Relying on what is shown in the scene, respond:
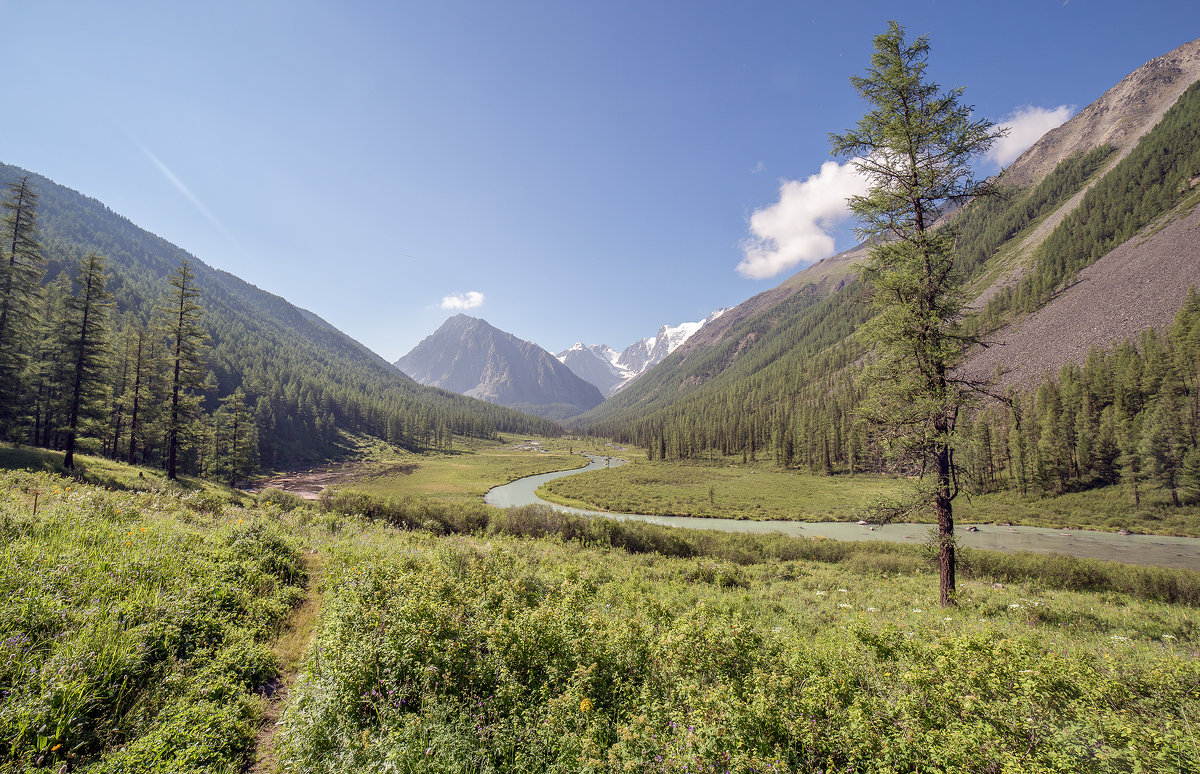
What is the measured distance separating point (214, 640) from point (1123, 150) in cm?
26479

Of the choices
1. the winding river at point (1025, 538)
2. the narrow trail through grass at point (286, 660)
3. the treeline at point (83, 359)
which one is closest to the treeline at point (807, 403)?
the winding river at point (1025, 538)

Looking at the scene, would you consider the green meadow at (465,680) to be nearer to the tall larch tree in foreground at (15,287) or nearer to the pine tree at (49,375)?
the pine tree at (49,375)

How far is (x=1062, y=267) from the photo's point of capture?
339 feet

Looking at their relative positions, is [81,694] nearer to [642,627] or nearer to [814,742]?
[642,627]

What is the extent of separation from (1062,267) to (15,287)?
184 m

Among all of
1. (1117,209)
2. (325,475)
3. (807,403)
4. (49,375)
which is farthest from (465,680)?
(1117,209)

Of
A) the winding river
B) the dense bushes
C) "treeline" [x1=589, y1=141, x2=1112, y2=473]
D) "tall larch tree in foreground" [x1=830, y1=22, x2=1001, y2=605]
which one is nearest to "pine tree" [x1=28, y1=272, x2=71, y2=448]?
the winding river

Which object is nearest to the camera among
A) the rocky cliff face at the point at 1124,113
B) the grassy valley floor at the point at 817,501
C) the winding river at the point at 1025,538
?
the winding river at the point at 1025,538

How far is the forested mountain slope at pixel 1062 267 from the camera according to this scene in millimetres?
77938

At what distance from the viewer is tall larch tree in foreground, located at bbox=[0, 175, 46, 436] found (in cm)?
2612

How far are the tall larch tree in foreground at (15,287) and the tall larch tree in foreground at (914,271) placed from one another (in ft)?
163

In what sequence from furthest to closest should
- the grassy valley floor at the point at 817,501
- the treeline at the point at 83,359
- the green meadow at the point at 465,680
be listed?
1. the grassy valley floor at the point at 817,501
2. the treeline at the point at 83,359
3. the green meadow at the point at 465,680

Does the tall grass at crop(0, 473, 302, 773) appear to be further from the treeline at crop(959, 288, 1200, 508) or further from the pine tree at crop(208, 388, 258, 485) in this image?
the treeline at crop(959, 288, 1200, 508)

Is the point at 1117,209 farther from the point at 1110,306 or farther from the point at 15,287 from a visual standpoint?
the point at 15,287
